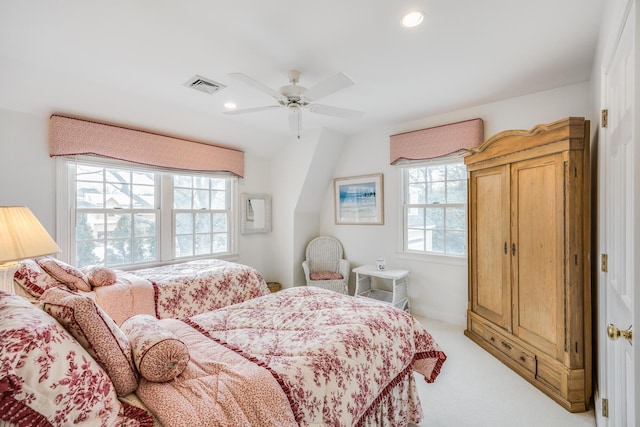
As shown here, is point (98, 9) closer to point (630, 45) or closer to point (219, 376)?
point (219, 376)

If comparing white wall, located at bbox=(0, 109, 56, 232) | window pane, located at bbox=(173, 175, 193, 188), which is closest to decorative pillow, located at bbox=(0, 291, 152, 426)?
white wall, located at bbox=(0, 109, 56, 232)

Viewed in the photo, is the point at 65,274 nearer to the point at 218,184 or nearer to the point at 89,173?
the point at 89,173

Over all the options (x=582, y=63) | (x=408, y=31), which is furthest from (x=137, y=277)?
(x=582, y=63)

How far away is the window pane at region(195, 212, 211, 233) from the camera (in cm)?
420

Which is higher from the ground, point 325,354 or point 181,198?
point 181,198

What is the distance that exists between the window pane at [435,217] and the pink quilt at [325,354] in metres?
2.13

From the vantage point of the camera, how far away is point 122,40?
206cm

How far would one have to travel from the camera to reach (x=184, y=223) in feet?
13.3

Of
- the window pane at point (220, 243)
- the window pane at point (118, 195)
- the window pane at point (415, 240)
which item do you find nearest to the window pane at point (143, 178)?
the window pane at point (118, 195)

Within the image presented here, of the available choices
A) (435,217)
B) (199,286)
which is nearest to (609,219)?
(435,217)

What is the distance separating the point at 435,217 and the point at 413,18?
8.24ft

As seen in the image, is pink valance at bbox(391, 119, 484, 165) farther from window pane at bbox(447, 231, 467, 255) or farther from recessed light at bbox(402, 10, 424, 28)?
recessed light at bbox(402, 10, 424, 28)

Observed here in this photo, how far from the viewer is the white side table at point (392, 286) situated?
3.67m

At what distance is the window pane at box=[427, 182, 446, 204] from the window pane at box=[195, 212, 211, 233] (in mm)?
3096
